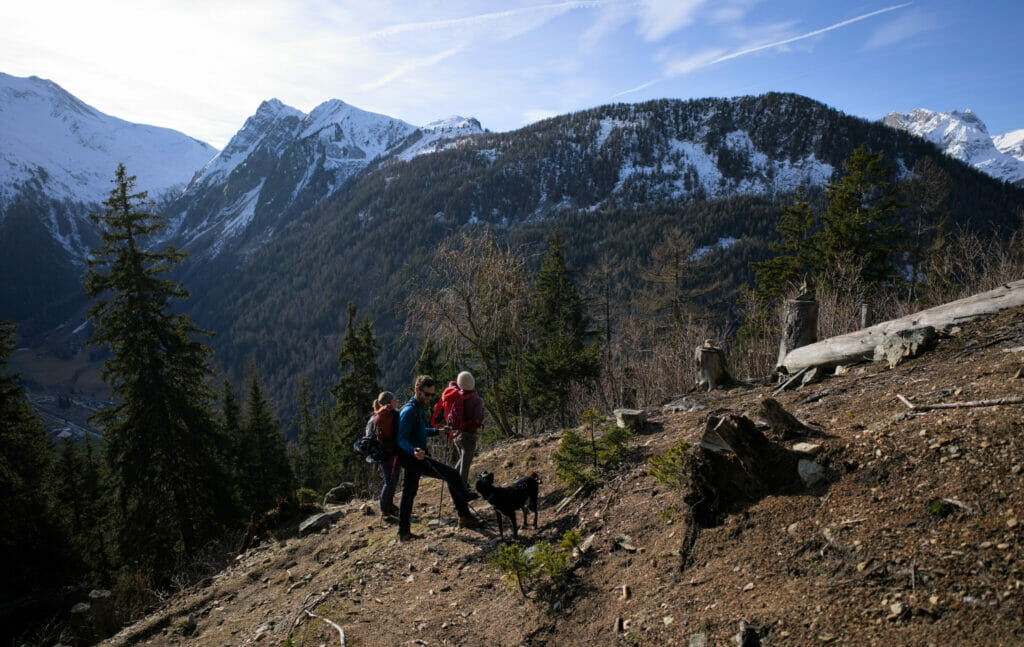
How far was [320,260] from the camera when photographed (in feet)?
614

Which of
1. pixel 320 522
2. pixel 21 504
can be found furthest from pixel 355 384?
pixel 320 522

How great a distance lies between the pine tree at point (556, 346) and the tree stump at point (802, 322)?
20.2 ft

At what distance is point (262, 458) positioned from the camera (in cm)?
2675

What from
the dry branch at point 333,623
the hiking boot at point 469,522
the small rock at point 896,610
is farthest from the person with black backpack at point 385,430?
the small rock at point 896,610

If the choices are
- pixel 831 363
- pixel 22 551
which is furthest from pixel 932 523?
pixel 22 551

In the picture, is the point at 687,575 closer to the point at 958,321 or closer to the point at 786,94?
the point at 958,321

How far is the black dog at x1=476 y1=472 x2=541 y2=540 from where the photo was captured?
208 inches

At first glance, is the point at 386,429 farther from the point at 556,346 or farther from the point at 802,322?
the point at 556,346

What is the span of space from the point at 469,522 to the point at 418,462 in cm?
105

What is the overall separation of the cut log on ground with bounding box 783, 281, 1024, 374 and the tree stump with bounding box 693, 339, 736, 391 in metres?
1.32

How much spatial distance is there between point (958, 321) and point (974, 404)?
3.18 meters

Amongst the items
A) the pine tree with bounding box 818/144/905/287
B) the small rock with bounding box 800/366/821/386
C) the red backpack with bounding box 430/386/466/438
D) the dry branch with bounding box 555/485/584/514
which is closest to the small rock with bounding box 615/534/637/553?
the dry branch with bounding box 555/485/584/514

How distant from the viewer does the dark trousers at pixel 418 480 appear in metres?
5.97

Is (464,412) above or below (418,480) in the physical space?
above
